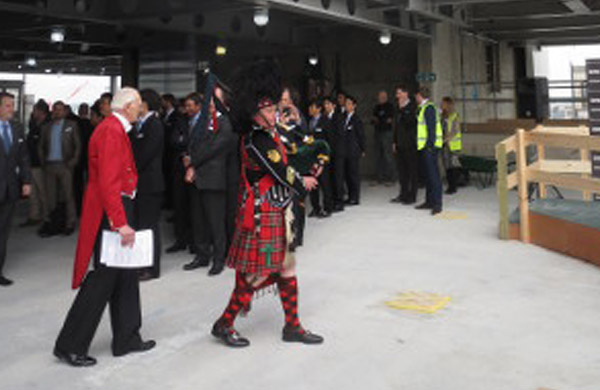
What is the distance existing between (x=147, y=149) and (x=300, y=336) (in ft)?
7.05

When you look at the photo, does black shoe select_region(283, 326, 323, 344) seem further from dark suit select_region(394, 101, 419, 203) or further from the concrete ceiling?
dark suit select_region(394, 101, 419, 203)

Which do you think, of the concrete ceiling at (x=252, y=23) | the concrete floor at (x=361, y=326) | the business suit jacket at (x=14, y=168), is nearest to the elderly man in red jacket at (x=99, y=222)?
the concrete floor at (x=361, y=326)

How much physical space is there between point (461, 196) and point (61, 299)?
6.92 m

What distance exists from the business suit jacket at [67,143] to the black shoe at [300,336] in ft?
16.9

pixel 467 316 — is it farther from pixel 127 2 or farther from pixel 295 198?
pixel 127 2

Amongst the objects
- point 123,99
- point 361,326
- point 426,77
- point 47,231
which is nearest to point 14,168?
point 47,231

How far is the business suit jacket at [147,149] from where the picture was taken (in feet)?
16.0

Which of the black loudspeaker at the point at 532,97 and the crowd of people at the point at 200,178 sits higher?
the black loudspeaker at the point at 532,97

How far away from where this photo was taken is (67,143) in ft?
25.2

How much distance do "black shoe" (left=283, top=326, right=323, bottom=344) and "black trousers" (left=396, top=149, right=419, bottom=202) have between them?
5.85 meters

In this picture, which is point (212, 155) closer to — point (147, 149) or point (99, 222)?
point (147, 149)

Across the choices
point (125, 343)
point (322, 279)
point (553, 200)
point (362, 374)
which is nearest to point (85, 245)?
point (125, 343)

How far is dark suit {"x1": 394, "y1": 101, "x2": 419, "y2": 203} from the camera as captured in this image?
8.98 m

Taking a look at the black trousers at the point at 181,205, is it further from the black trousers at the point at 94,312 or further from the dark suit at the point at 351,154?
the dark suit at the point at 351,154
